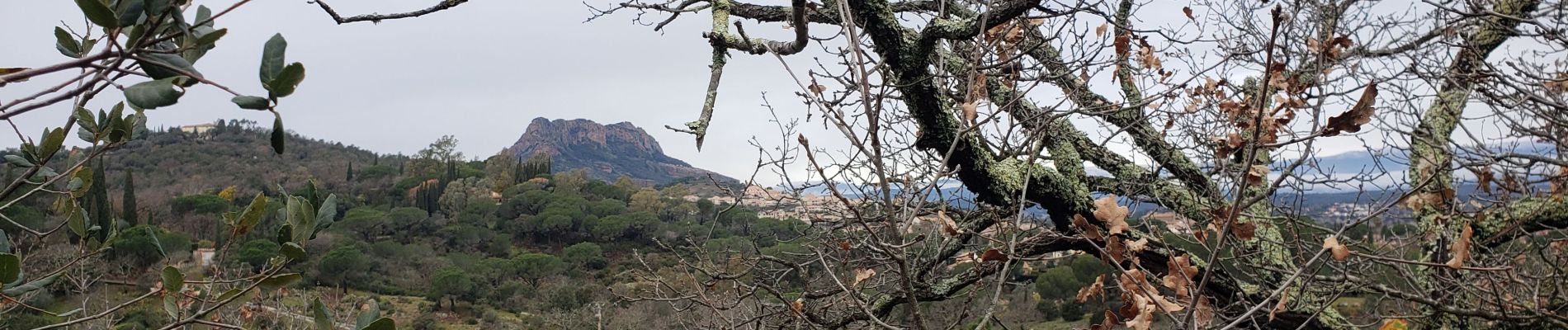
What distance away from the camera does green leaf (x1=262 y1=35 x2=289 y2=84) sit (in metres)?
0.71

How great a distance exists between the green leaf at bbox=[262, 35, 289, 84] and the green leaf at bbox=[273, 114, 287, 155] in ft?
0.12

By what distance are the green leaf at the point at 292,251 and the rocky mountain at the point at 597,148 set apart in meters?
65.4

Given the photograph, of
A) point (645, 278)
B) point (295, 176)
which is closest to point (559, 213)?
point (295, 176)

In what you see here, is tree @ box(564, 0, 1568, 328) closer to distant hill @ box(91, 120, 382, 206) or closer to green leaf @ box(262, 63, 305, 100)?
green leaf @ box(262, 63, 305, 100)

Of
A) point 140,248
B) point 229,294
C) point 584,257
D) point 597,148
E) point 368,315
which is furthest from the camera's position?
point 597,148

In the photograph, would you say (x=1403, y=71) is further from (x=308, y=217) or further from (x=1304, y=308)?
(x=308, y=217)

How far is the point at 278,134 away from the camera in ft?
2.35

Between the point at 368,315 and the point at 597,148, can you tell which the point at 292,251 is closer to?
the point at 368,315

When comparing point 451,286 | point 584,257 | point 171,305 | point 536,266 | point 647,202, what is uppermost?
point 171,305

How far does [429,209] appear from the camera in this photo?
4191 cm

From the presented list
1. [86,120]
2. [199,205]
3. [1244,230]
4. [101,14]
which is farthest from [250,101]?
[199,205]

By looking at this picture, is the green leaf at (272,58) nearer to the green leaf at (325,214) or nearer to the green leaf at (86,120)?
the green leaf at (325,214)

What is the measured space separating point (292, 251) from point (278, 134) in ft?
1.25

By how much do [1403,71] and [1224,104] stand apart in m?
A: 1.07
